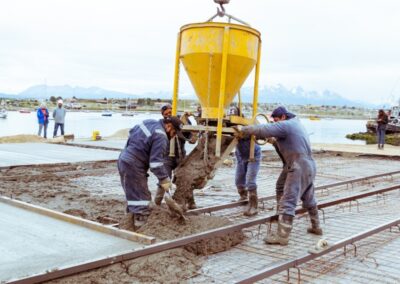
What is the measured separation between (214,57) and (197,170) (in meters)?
1.39

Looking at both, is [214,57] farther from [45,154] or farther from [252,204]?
[45,154]

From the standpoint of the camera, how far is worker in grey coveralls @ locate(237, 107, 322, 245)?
5242 millimetres

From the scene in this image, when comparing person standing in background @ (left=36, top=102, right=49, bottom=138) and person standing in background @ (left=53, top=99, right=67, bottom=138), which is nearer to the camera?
person standing in background @ (left=53, top=99, right=67, bottom=138)

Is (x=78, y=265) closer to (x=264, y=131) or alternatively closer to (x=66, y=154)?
(x=264, y=131)

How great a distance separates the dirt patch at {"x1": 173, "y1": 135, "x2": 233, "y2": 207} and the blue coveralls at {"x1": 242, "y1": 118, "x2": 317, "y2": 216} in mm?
560

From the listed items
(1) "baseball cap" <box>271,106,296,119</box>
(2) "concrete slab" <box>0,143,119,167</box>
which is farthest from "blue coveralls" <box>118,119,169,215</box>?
(2) "concrete slab" <box>0,143,119,167</box>

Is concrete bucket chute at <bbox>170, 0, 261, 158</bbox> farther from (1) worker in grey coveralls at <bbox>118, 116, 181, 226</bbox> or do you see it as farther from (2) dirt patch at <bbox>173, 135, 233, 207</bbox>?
(1) worker in grey coveralls at <bbox>118, 116, 181, 226</bbox>

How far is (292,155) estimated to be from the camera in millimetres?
5328

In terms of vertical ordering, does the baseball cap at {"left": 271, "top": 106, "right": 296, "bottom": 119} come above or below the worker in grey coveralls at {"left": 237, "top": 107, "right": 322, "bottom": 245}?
above

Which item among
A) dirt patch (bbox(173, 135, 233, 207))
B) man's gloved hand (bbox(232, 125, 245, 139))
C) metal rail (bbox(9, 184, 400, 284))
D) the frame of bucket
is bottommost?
metal rail (bbox(9, 184, 400, 284))

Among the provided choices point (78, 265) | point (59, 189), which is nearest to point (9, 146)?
point (59, 189)

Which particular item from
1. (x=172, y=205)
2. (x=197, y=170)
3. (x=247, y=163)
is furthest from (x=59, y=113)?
(x=172, y=205)

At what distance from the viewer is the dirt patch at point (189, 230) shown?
4.82 metres

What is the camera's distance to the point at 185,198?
575 centimetres
